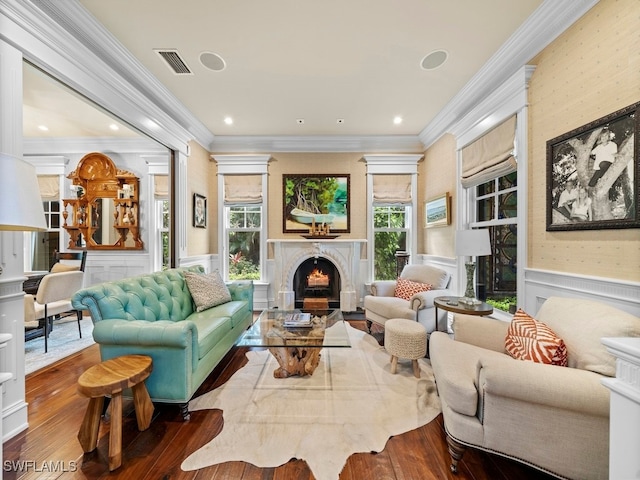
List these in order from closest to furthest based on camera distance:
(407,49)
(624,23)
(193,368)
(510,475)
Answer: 1. (510,475)
2. (624,23)
3. (193,368)
4. (407,49)

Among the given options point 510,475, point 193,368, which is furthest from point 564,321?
point 193,368

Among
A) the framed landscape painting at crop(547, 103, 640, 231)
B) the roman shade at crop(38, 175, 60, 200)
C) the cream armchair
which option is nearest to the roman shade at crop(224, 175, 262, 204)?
the cream armchair

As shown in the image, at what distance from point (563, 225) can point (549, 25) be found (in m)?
1.60

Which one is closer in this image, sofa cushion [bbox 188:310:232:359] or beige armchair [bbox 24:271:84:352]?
sofa cushion [bbox 188:310:232:359]

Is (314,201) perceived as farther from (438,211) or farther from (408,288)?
(408,288)

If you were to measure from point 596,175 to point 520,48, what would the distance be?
1407mm

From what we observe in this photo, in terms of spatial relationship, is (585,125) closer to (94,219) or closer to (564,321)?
(564,321)

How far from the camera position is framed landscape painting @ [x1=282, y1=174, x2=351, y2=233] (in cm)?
490

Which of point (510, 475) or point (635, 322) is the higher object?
point (635, 322)

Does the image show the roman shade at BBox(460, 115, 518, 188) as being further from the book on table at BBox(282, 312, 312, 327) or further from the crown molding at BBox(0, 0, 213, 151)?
the crown molding at BBox(0, 0, 213, 151)

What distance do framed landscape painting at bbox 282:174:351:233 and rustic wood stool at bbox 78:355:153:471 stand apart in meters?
3.35

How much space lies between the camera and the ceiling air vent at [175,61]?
2.65 m

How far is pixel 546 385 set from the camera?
1318 millimetres

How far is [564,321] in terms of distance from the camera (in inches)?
68.2
